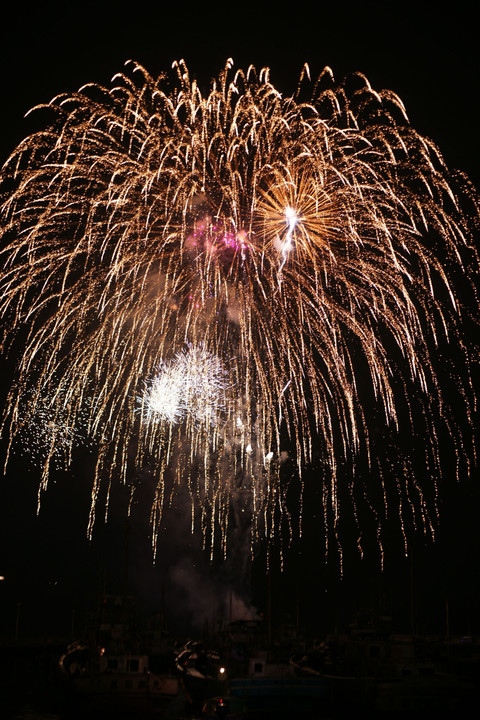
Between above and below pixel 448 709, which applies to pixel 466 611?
above

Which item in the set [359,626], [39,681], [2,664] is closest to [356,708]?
[359,626]

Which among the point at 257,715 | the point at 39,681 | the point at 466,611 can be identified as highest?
the point at 466,611

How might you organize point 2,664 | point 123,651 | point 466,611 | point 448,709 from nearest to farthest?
point 448,709, point 123,651, point 2,664, point 466,611

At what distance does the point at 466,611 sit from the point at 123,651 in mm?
69710

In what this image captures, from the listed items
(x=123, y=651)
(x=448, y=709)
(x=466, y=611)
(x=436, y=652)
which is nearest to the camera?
(x=448, y=709)

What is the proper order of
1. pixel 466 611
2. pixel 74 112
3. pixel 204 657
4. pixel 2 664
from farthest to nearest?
pixel 466 611 → pixel 2 664 → pixel 204 657 → pixel 74 112

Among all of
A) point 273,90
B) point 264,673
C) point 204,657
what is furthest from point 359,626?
point 273,90

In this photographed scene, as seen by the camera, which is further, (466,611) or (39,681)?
(466,611)

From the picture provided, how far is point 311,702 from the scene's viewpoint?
121ft

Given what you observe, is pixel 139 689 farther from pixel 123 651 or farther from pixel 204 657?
pixel 204 657

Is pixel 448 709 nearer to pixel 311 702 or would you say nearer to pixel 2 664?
pixel 311 702

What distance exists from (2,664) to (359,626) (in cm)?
4958

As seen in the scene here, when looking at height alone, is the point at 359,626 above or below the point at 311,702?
above

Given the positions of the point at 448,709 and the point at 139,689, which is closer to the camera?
the point at 448,709
